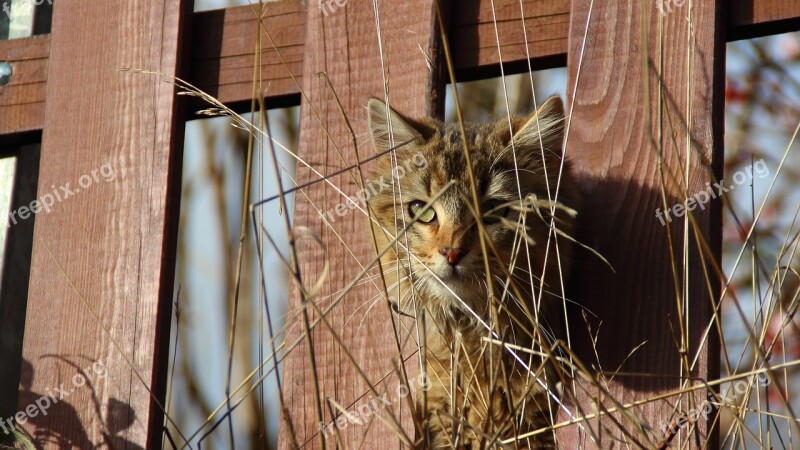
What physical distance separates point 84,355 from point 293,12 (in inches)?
50.0

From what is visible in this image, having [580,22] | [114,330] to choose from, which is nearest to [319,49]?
[580,22]

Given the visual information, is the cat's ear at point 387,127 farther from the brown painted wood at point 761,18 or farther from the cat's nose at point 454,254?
the brown painted wood at point 761,18

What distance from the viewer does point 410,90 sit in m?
2.65

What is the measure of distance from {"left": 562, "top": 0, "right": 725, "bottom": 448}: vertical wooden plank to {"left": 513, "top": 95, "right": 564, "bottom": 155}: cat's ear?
28cm

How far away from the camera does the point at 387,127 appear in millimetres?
2652

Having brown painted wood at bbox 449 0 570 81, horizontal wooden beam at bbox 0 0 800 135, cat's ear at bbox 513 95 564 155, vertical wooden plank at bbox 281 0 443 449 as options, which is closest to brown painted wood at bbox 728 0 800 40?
horizontal wooden beam at bbox 0 0 800 135

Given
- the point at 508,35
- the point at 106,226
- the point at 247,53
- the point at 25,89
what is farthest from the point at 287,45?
the point at 25,89

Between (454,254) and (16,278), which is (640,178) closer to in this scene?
(454,254)

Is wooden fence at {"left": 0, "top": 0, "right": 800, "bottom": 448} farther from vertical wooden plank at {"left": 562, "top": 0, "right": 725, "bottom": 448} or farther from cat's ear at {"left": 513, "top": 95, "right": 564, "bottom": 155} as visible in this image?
cat's ear at {"left": 513, "top": 95, "right": 564, "bottom": 155}

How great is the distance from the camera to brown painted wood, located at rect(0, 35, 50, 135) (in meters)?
2.97

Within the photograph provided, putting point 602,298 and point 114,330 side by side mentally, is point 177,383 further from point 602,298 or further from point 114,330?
point 602,298

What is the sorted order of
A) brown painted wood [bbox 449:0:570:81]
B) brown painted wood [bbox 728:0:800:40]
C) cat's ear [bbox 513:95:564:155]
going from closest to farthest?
brown painted wood [bbox 728:0:800:40] < brown painted wood [bbox 449:0:570:81] < cat's ear [bbox 513:95:564:155]

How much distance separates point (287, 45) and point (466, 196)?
75 cm

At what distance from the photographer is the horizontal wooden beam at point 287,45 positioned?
236cm
